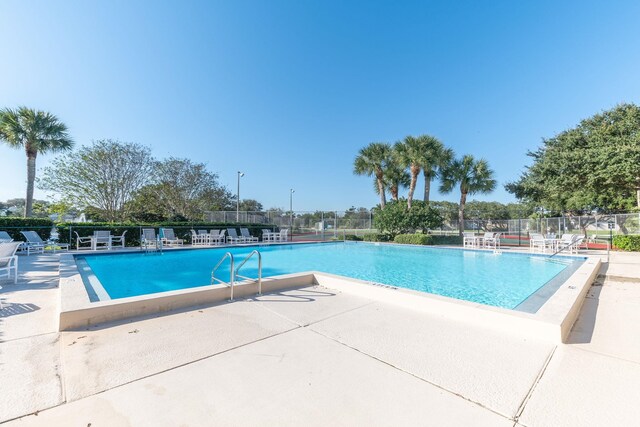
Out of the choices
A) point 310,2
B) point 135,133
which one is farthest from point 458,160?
point 135,133

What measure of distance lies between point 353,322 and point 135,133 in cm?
1843

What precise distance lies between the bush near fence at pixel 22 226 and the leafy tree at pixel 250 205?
25322 mm

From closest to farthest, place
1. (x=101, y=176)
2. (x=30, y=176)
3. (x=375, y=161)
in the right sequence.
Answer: (x=30, y=176) < (x=101, y=176) < (x=375, y=161)

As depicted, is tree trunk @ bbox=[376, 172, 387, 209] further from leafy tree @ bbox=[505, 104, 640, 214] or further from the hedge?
the hedge

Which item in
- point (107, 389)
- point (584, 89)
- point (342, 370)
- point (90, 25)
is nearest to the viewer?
point (107, 389)

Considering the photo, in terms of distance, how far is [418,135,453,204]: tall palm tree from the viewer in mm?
15961

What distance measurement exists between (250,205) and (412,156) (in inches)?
1074

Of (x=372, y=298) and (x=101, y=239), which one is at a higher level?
(x=101, y=239)

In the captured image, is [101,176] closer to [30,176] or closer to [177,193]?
[30,176]

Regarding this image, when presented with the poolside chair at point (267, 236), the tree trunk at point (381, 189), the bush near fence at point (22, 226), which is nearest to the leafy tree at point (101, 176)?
the bush near fence at point (22, 226)

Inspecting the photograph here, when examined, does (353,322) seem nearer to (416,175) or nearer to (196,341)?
(196,341)

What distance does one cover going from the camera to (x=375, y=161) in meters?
17.6

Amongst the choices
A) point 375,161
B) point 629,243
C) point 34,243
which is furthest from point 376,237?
point 34,243

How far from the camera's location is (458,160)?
55.8ft
